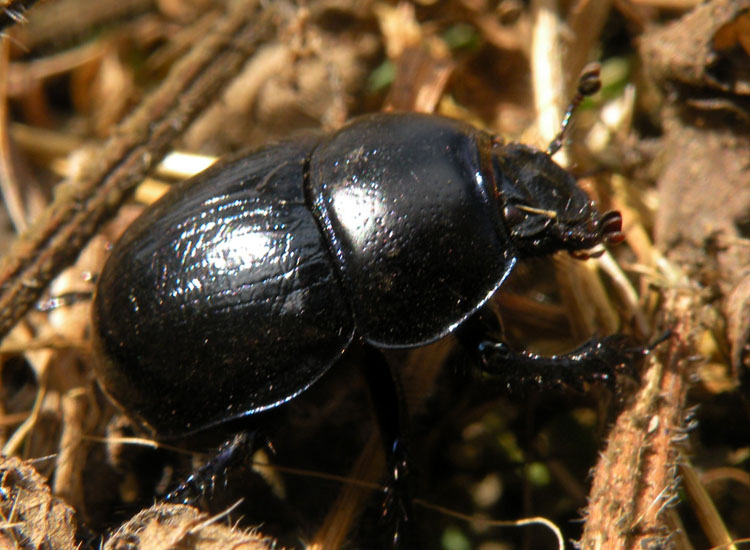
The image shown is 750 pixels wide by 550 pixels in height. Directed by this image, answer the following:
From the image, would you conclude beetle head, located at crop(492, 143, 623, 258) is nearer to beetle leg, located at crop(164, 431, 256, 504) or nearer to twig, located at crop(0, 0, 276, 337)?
beetle leg, located at crop(164, 431, 256, 504)

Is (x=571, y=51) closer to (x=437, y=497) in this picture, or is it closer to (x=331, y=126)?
(x=331, y=126)

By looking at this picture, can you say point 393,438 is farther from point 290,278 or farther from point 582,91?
point 582,91

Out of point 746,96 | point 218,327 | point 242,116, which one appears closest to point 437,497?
point 218,327

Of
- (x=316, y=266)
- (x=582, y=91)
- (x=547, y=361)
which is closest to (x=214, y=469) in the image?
(x=316, y=266)

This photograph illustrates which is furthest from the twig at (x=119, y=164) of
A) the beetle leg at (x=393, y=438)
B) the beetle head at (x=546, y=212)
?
the beetle head at (x=546, y=212)

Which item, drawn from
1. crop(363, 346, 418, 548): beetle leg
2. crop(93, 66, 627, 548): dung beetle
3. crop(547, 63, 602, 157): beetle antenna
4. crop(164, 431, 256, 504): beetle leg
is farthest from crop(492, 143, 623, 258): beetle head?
crop(164, 431, 256, 504): beetle leg

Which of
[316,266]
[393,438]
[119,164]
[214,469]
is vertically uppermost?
[119,164]
